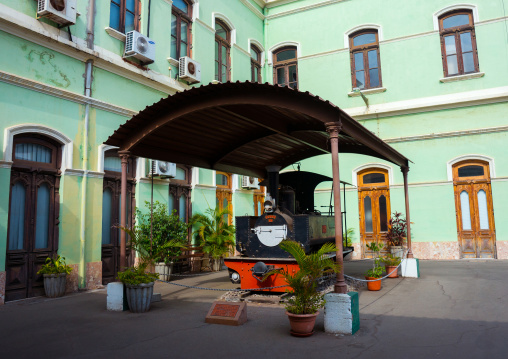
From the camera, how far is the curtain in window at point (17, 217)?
26.9 ft

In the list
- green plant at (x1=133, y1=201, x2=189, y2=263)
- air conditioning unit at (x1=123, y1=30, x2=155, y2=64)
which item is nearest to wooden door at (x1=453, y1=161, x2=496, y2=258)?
green plant at (x1=133, y1=201, x2=189, y2=263)

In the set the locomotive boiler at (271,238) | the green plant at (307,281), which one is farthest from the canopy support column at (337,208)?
the locomotive boiler at (271,238)

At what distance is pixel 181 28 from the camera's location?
43.8 feet

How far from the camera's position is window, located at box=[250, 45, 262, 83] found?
1755 centimetres

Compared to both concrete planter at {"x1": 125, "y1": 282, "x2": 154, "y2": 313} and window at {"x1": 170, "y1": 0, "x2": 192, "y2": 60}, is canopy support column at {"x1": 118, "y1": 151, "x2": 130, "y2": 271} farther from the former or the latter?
window at {"x1": 170, "y1": 0, "x2": 192, "y2": 60}

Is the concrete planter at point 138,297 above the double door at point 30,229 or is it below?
below

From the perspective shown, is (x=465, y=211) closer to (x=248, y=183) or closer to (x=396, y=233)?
(x=396, y=233)

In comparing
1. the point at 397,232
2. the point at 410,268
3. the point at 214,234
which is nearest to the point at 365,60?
the point at 397,232

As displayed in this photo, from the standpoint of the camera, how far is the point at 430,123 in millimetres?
14969

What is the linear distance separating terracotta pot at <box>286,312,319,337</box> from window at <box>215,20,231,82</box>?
437 inches

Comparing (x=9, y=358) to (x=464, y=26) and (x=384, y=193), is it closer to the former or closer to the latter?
(x=384, y=193)

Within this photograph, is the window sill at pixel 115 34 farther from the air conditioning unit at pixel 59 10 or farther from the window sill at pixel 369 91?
the window sill at pixel 369 91

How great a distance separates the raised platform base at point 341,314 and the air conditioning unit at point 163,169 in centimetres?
684

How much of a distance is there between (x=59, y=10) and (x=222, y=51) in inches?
290
